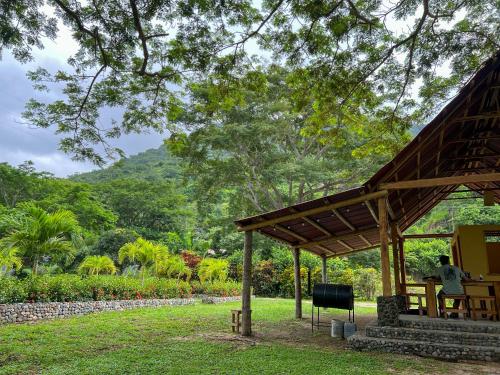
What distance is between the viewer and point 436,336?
626cm

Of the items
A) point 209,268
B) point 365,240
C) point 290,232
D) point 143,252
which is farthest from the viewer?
point 209,268

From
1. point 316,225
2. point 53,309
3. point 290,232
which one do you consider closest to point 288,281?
point 290,232

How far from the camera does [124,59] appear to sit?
7324 millimetres

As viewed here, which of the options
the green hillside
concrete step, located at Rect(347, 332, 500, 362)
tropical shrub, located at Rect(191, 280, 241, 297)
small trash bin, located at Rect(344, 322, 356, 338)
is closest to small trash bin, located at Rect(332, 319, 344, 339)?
small trash bin, located at Rect(344, 322, 356, 338)

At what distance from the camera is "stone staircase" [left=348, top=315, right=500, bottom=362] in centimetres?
584

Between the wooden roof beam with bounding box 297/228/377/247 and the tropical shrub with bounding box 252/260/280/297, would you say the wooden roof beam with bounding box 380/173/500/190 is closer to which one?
the wooden roof beam with bounding box 297/228/377/247

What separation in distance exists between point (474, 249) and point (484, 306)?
149 centimetres

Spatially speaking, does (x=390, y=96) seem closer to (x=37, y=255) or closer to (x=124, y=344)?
(x=124, y=344)

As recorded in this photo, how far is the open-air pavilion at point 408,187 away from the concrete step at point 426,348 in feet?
3.13

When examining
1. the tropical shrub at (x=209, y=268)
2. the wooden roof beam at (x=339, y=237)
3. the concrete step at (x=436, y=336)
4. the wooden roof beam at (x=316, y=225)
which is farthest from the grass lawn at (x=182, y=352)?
the tropical shrub at (x=209, y=268)

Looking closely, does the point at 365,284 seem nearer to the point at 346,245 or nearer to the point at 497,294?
the point at 346,245

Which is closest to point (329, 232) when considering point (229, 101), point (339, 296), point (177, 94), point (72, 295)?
point (339, 296)

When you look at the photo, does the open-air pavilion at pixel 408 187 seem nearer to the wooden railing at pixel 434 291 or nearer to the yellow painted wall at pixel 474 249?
the wooden railing at pixel 434 291

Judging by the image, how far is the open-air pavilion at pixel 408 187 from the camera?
714 cm
